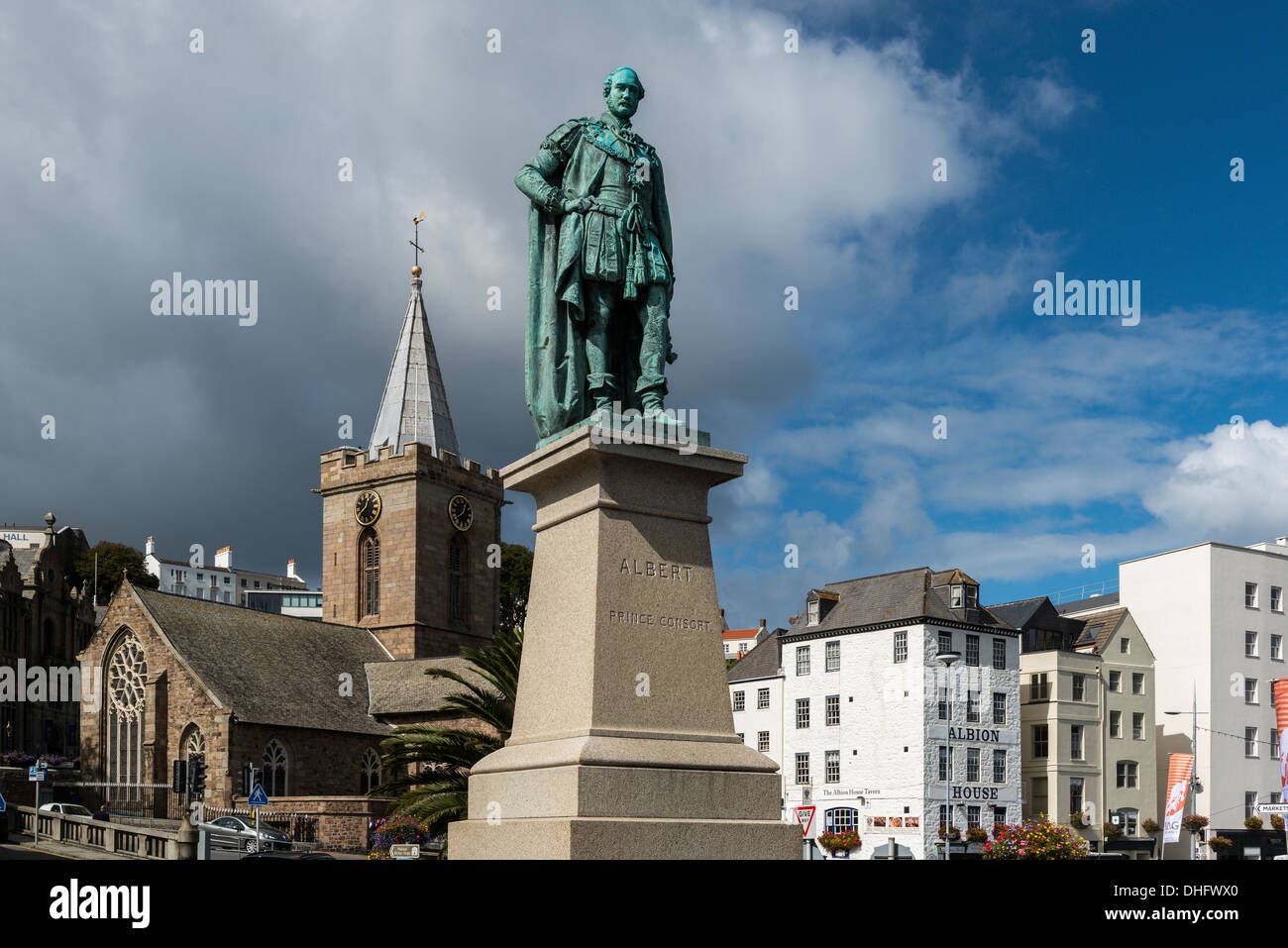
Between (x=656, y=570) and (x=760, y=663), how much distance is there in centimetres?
5738

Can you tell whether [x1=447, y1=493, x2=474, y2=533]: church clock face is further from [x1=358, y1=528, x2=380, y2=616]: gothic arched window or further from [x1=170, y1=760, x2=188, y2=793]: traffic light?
[x1=170, y1=760, x2=188, y2=793]: traffic light

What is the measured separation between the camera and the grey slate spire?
87.4 metres

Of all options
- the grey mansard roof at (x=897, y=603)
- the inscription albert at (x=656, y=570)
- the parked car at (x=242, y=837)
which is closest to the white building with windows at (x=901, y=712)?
the grey mansard roof at (x=897, y=603)

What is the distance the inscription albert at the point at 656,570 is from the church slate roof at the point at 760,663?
55161mm

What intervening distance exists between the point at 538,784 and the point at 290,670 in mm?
65187

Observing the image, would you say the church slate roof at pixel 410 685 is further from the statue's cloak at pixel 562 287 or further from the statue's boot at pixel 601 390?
the statue's boot at pixel 601 390

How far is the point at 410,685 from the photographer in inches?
2933

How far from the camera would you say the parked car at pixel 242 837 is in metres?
45.3

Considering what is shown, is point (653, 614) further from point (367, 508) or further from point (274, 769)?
point (367, 508)

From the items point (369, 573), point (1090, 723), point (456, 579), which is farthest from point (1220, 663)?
point (369, 573)

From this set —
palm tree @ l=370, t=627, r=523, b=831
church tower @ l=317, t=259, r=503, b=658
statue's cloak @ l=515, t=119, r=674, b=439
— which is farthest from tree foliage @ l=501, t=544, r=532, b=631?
statue's cloak @ l=515, t=119, r=674, b=439

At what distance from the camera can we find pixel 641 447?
398 inches
